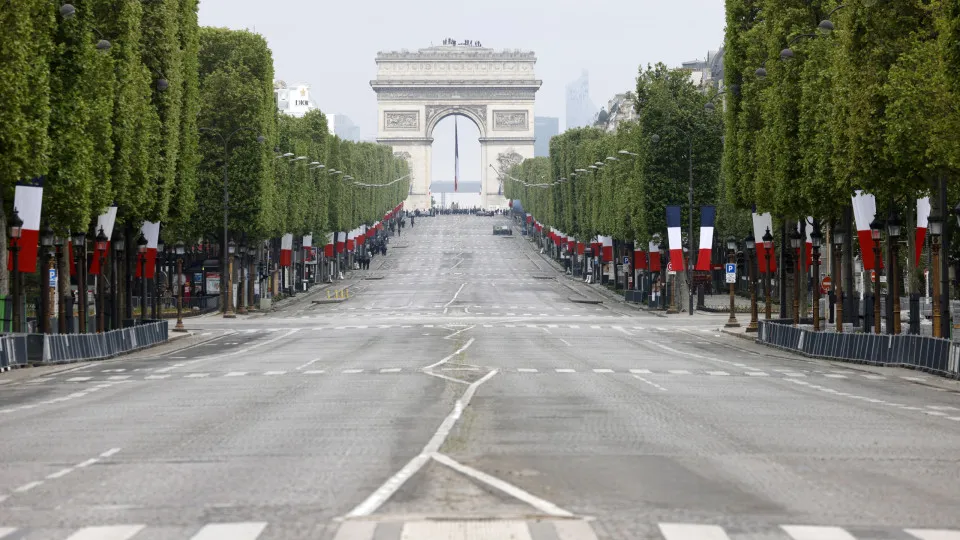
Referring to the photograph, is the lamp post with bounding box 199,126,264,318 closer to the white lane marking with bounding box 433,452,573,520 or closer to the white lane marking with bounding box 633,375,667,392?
the white lane marking with bounding box 633,375,667,392

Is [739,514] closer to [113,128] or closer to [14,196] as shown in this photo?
[14,196]

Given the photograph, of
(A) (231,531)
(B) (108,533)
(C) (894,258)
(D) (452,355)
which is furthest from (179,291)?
(A) (231,531)

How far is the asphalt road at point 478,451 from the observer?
11750 mm

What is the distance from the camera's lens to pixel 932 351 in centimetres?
3641

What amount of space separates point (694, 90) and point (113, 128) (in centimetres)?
4183

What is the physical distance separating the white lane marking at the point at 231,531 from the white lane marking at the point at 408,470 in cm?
82

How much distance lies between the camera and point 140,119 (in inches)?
2167

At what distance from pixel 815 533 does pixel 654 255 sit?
3044 inches

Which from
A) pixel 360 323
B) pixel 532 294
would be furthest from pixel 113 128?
pixel 532 294

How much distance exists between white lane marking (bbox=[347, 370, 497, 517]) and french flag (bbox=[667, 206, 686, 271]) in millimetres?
53888

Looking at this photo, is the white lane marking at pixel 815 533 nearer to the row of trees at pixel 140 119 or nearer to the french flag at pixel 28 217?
the row of trees at pixel 140 119

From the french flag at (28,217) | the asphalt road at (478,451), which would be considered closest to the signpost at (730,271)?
the asphalt road at (478,451)

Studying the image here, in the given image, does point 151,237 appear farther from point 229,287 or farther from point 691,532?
point 691,532

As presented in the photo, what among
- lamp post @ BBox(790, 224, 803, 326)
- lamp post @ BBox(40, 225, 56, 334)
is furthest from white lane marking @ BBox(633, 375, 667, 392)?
lamp post @ BBox(790, 224, 803, 326)
